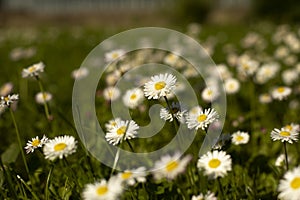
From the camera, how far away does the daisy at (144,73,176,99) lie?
Result: 1143 millimetres

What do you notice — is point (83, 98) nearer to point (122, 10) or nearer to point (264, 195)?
point (264, 195)

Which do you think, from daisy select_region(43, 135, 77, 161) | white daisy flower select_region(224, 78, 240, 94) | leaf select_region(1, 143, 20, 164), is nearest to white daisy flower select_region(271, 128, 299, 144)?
daisy select_region(43, 135, 77, 161)

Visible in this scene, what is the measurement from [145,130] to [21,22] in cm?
1057

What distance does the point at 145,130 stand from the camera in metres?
1.84

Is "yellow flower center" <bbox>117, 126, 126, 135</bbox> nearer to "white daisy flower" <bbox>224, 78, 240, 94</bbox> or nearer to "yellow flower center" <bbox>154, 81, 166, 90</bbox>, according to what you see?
"yellow flower center" <bbox>154, 81, 166, 90</bbox>

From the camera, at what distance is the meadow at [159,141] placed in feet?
3.53

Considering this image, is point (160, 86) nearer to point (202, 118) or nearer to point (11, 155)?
point (202, 118)

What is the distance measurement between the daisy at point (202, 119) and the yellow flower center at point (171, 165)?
129 millimetres

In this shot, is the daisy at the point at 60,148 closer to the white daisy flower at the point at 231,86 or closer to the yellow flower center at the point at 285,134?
the yellow flower center at the point at 285,134

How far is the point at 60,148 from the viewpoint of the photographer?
3.37 feet

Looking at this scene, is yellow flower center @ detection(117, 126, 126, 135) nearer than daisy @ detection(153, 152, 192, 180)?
No

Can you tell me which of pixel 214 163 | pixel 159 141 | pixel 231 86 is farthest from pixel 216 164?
pixel 231 86

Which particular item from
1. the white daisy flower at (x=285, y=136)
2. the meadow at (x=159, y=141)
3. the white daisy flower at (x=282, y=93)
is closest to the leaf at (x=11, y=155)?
the meadow at (x=159, y=141)

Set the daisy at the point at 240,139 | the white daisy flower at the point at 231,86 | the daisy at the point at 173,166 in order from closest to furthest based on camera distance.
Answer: the daisy at the point at 173,166
the daisy at the point at 240,139
the white daisy flower at the point at 231,86
